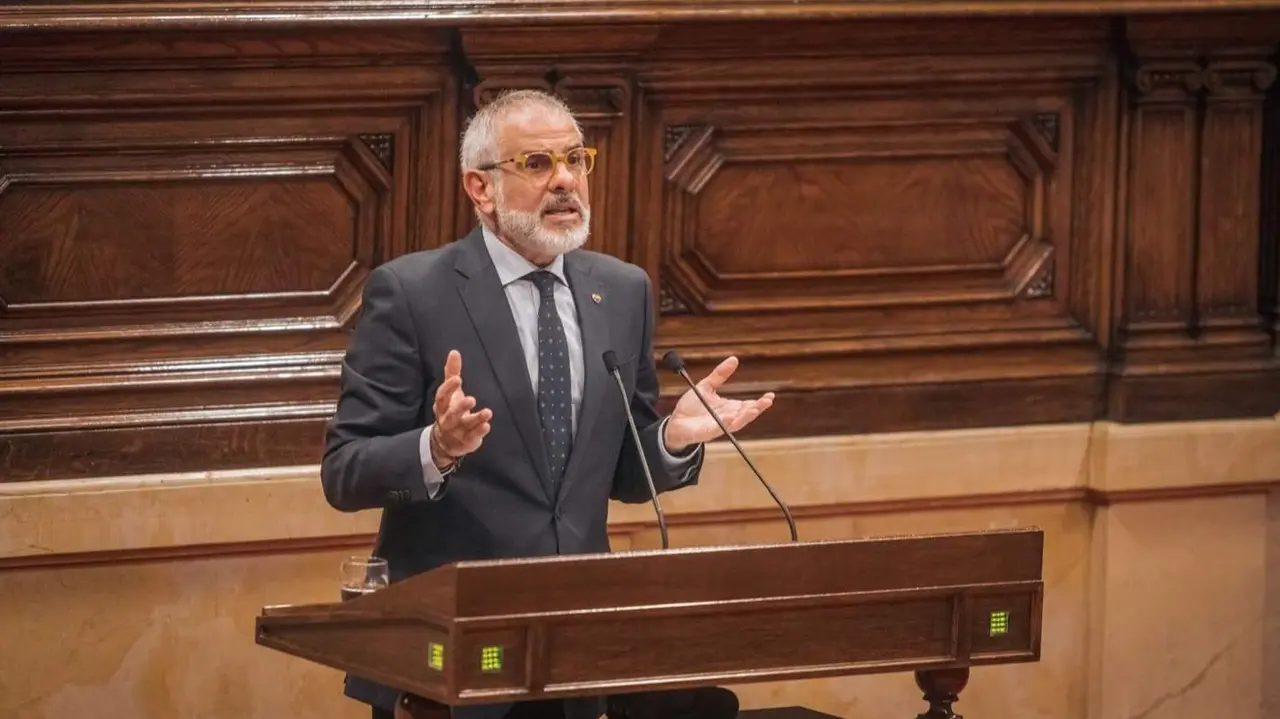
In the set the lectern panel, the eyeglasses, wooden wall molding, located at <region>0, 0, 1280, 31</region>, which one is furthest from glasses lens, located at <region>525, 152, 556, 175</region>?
wooden wall molding, located at <region>0, 0, 1280, 31</region>

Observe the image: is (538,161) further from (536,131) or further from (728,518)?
(728,518)

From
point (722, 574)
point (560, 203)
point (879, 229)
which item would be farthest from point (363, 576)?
point (879, 229)

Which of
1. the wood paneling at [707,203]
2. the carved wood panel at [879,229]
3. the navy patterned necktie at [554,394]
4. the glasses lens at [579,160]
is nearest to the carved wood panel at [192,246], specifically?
the wood paneling at [707,203]

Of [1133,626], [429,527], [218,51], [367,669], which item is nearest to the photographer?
[367,669]

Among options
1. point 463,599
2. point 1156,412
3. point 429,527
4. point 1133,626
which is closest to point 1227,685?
point 1133,626

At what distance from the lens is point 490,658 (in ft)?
10.1

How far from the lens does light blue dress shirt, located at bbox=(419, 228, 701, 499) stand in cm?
367

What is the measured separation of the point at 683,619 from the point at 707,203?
214cm

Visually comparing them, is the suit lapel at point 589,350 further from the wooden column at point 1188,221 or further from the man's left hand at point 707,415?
the wooden column at point 1188,221

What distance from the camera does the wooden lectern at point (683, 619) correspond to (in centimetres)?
308

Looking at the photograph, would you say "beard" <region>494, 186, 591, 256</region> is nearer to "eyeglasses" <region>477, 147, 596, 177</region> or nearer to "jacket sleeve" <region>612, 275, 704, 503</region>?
"eyeglasses" <region>477, 147, 596, 177</region>

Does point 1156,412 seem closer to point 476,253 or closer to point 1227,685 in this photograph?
point 1227,685

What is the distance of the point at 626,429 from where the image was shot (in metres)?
3.74

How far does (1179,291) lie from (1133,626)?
871 millimetres
